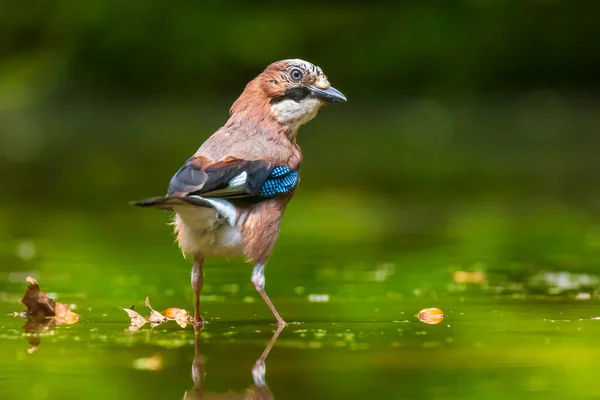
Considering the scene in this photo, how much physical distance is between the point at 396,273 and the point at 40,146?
480 inches

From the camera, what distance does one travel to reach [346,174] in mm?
15562

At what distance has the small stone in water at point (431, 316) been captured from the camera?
648cm

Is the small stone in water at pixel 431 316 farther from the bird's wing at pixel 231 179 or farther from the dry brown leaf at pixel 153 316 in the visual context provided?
the dry brown leaf at pixel 153 316

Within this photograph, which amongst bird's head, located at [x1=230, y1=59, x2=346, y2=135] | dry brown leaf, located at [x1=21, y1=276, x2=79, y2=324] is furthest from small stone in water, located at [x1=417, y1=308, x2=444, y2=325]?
dry brown leaf, located at [x1=21, y1=276, x2=79, y2=324]

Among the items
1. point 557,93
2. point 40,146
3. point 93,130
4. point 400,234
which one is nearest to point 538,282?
point 400,234

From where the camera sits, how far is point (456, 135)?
21.7m

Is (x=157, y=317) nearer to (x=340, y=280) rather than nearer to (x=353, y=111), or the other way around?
(x=340, y=280)

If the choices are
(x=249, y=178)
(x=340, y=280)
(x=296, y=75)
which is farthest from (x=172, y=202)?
(x=340, y=280)

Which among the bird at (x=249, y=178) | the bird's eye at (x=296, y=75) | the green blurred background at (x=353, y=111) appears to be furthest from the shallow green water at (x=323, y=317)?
the bird's eye at (x=296, y=75)

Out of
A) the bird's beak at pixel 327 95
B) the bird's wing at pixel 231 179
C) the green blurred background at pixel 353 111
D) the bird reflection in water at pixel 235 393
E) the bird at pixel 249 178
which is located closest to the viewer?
the bird reflection in water at pixel 235 393

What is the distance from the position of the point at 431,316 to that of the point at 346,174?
9.00 m

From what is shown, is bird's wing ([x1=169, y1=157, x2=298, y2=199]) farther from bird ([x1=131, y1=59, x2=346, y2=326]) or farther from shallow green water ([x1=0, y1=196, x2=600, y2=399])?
shallow green water ([x1=0, y1=196, x2=600, y2=399])

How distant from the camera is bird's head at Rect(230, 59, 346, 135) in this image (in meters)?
7.44

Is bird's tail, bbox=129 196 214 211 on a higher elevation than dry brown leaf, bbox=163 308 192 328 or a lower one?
higher
